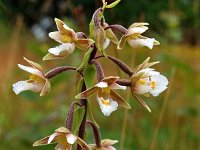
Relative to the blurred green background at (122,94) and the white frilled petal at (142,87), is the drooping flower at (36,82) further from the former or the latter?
the blurred green background at (122,94)

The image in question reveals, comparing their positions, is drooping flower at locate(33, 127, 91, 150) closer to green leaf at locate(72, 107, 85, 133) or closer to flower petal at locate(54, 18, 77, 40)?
green leaf at locate(72, 107, 85, 133)

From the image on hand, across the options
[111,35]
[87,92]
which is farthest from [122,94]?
[87,92]

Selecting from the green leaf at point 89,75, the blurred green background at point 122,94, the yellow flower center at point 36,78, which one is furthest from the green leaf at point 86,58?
the blurred green background at point 122,94

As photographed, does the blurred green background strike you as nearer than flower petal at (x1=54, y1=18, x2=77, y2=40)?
No

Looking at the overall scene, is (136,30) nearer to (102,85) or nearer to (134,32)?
(134,32)

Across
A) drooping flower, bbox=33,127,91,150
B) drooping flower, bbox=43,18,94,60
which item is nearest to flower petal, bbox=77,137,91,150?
drooping flower, bbox=33,127,91,150

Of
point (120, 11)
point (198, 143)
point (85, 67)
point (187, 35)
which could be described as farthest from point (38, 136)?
point (187, 35)

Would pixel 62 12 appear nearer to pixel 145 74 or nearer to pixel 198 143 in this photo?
pixel 198 143

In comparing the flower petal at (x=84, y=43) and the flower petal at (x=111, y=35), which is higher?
the flower petal at (x=111, y=35)
